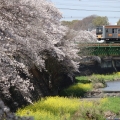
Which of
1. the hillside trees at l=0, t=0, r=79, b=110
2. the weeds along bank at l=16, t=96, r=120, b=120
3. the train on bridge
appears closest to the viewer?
the hillside trees at l=0, t=0, r=79, b=110

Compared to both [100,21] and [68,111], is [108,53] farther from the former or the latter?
[68,111]

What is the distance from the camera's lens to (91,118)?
16.6 meters

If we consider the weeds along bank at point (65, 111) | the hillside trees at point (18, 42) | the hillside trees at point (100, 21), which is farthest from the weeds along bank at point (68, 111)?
the hillside trees at point (100, 21)

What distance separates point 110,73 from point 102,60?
2.23 meters

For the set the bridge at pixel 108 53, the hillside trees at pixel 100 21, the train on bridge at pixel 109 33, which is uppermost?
the hillside trees at pixel 100 21

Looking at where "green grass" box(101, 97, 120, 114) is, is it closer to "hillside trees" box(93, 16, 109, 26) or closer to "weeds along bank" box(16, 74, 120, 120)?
"weeds along bank" box(16, 74, 120, 120)

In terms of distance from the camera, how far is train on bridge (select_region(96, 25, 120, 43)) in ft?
216

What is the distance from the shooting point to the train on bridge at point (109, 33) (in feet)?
216

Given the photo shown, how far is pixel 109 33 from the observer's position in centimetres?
6681

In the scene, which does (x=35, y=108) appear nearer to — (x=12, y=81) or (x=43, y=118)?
(x=43, y=118)

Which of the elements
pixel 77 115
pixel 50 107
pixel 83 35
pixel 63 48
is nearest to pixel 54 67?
pixel 63 48

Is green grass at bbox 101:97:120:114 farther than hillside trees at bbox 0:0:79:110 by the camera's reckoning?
Yes

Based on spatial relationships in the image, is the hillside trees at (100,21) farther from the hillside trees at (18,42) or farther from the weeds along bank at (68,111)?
the hillside trees at (18,42)

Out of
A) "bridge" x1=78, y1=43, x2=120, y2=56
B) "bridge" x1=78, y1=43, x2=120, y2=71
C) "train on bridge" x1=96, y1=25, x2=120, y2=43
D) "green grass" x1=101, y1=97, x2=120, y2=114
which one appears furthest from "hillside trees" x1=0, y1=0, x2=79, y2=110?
"train on bridge" x1=96, y1=25, x2=120, y2=43
